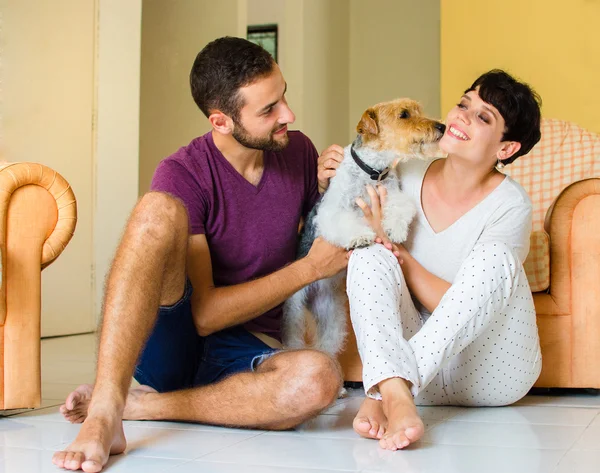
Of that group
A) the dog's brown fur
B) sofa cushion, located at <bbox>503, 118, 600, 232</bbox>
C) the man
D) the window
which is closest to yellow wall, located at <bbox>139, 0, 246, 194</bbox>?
the window

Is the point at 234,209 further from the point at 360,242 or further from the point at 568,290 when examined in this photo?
the point at 568,290

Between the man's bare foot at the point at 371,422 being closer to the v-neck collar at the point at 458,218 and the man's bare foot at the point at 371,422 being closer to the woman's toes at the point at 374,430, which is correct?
the woman's toes at the point at 374,430

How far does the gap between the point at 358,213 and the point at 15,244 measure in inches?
37.4

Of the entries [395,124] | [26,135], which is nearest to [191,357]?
[395,124]

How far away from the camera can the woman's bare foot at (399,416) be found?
169 cm

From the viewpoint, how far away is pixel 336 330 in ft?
8.05

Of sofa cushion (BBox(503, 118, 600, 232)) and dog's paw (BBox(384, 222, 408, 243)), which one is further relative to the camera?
sofa cushion (BBox(503, 118, 600, 232))

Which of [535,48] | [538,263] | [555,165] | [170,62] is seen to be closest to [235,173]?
[538,263]

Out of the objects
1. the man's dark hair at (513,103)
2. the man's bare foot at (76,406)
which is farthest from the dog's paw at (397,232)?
the man's bare foot at (76,406)

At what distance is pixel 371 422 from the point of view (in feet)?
6.00

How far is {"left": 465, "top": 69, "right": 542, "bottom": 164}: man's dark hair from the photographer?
7.14 feet

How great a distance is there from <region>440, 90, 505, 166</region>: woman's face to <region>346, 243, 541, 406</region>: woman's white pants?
337 millimetres

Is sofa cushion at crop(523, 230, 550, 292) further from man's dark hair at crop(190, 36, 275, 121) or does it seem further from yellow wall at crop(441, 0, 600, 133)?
yellow wall at crop(441, 0, 600, 133)

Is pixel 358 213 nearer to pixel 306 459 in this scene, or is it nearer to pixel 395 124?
pixel 395 124
